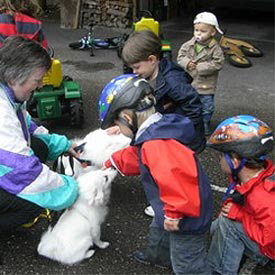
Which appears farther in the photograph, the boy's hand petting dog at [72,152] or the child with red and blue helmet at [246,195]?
the boy's hand petting dog at [72,152]

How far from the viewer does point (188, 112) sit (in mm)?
2957

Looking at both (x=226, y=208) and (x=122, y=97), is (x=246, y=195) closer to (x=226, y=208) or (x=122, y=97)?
(x=226, y=208)

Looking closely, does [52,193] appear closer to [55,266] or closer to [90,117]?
[55,266]

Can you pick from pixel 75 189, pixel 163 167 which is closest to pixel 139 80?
pixel 163 167

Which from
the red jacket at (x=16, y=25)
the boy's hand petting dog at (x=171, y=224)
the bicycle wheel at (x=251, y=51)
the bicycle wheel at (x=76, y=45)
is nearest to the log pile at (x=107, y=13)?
the bicycle wheel at (x=76, y=45)

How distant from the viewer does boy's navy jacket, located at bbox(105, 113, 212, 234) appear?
209 centimetres

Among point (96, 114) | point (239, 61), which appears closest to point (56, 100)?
point (96, 114)

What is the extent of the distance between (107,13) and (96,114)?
4.17m

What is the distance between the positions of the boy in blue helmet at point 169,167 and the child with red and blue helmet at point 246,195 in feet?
0.75

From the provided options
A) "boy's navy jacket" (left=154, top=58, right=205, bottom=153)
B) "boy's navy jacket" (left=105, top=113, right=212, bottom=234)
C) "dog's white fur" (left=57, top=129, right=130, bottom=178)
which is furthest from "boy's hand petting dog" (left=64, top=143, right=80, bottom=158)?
"boy's navy jacket" (left=105, top=113, right=212, bottom=234)

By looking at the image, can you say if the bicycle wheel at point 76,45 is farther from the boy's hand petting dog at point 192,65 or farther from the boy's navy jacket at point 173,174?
the boy's navy jacket at point 173,174

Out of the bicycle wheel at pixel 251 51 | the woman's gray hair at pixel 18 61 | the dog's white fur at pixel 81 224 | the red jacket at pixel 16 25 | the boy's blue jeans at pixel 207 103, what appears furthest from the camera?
the bicycle wheel at pixel 251 51

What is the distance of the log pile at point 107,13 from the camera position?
8.35 m

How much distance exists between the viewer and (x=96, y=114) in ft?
16.2
